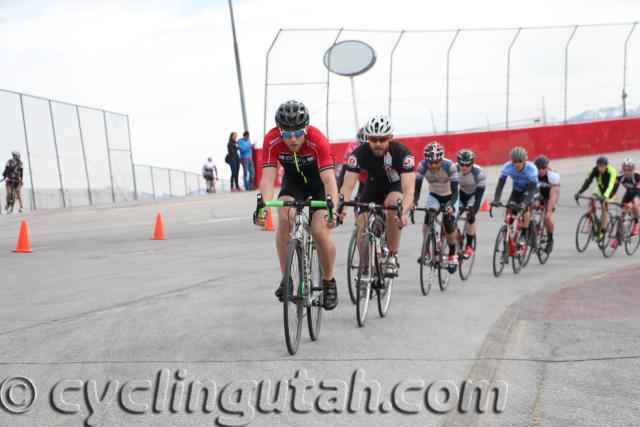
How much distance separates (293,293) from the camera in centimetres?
645

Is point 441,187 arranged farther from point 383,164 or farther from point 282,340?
point 282,340

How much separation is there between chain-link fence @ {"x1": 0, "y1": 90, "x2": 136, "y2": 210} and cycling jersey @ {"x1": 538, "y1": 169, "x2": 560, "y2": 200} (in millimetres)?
16107

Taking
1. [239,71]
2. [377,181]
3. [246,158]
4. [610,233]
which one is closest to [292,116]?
[377,181]

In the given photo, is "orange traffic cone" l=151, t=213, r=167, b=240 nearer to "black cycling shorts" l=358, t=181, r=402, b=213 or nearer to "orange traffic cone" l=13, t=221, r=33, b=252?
"orange traffic cone" l=13, t=221, r=33, b=252

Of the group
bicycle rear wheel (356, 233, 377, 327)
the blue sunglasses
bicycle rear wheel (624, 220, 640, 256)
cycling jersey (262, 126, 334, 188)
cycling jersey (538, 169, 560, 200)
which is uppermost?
the blue sunglasses

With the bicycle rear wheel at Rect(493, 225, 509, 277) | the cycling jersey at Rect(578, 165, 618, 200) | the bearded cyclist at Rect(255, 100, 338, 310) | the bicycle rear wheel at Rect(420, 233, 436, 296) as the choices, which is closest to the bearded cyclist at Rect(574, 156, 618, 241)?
the cycling jersey at Rect(578, 165, 618, 200)

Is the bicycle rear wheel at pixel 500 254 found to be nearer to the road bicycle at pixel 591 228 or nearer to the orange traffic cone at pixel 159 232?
the road bicycle at pixel 591 228

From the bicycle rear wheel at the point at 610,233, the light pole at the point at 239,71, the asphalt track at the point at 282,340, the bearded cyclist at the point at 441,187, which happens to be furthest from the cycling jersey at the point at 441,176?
the light pole at the point at 239,71

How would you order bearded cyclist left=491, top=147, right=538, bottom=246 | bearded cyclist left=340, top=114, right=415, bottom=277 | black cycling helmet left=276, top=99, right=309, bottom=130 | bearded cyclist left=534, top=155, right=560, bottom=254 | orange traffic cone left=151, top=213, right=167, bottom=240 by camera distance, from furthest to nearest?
orange traffic cone left=151, top=213, right=167, bottom=240, bearded cyclist left=534, top=155, right=560, bottom=254, bearded cyclist left=491, top=147, right=538, bottom=246, bearded cyclist left=340, top=114, right=415, bottom=277, black cycling helmet left=276, top=99, right=309, bottom=130

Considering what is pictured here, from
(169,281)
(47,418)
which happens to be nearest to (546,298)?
(169,281)

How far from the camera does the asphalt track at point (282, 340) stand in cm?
516

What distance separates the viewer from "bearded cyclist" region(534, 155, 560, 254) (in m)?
13.4

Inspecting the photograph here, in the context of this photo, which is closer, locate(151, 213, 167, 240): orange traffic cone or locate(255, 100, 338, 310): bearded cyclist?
locate(255, 100, 338, 310): bearded cyclist

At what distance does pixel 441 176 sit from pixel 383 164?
82.3 inches
